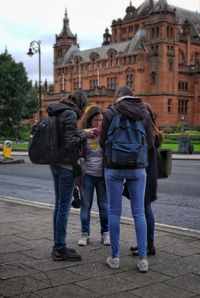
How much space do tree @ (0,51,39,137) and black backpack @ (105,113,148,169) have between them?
28.0m

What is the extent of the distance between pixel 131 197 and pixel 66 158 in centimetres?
86

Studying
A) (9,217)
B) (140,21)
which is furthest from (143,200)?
(140,21)

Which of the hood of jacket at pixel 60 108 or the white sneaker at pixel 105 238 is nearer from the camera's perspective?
the hood of jacket at pixel 60 108

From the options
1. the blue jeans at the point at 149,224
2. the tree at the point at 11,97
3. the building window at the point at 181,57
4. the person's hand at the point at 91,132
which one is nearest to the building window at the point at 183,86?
the building window at the point at 181,57

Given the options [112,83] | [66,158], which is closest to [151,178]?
[66,158]

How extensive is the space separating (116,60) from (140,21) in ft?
42.1

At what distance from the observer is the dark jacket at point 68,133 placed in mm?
5672

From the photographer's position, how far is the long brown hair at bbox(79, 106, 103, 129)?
6.45m

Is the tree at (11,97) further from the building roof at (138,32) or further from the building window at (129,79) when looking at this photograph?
the building window at (129,79)

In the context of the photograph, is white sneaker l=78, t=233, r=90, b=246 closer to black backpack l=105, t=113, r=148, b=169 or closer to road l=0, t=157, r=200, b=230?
black backpack l=105, t=113, r=148, b=169

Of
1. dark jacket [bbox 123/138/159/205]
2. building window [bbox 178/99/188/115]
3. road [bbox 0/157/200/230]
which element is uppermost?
building window [bbox 178/99/188/115]

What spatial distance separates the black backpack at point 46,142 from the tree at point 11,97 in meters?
27.4

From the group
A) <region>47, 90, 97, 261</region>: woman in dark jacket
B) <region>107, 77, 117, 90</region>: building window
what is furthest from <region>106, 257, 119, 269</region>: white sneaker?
<region>107, 77, 117, 90</region>: building window

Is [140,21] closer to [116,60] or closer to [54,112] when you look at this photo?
[116,60]
